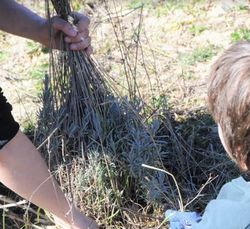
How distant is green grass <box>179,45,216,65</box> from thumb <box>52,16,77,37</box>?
1084 mm

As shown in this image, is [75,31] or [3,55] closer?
[75,31]

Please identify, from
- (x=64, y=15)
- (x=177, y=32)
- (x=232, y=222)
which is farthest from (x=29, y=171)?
(x=177, y=32)

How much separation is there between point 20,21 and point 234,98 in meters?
0.96

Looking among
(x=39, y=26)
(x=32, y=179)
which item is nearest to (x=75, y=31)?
(x=39, y=26)

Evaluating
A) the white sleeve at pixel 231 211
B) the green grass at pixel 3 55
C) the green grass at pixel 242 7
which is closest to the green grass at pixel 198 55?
the green grass at pixel 242 7

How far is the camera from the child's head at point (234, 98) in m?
1.37

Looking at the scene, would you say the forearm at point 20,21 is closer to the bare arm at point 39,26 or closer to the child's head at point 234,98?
the bare arm at point 39,26

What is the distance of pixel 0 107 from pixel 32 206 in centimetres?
49

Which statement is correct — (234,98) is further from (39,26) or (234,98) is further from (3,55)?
(3,55)

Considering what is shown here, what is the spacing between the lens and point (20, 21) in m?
2.10

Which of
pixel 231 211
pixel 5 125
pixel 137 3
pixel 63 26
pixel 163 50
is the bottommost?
pixel 231 211

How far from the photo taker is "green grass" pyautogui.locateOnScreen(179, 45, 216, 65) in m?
2.99

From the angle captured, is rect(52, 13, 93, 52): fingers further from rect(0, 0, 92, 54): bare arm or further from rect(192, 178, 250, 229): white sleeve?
rect(192, 178, 250, 229): white sleeve

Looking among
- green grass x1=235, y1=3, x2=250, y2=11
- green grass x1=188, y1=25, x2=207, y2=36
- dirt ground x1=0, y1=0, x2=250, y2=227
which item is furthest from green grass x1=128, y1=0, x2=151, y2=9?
green grass x1=235, y1=3, x2=250, y2=11
